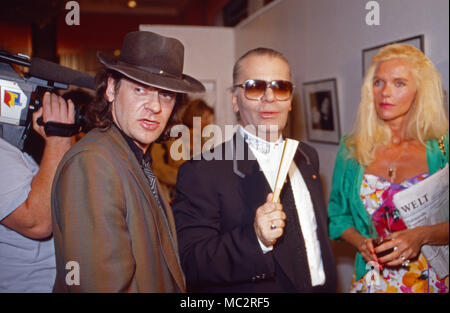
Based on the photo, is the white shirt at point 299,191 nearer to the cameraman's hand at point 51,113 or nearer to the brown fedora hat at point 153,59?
the brown fedora hat at point 153,59

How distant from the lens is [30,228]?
2.72 ft

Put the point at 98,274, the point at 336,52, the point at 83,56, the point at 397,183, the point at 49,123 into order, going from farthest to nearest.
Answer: the point at 336,52, the point at 397,183, the point at 83,56, the point at 49,123, the point at 98,274

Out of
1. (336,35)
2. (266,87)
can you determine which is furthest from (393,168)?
(266,87)

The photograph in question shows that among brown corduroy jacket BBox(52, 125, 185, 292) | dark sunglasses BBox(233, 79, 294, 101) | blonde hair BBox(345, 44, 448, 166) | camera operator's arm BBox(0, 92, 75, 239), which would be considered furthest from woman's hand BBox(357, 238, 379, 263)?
camera operator's arm BBox(0, 92, 75, 239)

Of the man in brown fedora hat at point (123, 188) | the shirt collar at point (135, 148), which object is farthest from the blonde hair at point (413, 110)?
the shirt collar at point (135, 148)

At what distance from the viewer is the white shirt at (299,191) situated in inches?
41.0

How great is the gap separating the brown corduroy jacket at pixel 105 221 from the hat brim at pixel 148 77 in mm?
156

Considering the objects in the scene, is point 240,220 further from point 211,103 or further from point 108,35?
point 108,35

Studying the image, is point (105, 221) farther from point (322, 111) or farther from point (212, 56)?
point (322, 111)

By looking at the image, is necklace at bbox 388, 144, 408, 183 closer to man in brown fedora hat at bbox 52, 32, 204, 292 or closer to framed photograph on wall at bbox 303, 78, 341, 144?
framed photograph on wall at bbox 303, 78, 341, 144

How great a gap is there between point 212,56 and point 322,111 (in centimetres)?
61

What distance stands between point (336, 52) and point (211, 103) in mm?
602

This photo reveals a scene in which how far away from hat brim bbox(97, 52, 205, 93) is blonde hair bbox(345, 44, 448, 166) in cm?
75
